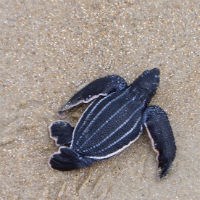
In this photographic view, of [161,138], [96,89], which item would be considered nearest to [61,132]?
[96,89]

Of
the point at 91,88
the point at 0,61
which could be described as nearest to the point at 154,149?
the point at 91,88

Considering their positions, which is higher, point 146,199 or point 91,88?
point 91,88

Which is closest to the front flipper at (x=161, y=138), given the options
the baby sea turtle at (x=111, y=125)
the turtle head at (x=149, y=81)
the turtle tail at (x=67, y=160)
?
the baby sea turtle at (x=111, y=125)

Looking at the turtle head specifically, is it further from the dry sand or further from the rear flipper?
the rear flipper

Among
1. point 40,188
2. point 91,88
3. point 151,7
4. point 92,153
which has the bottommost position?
point 40,188

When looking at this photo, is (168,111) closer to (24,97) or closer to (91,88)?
(91,88)

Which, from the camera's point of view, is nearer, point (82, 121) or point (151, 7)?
point (82, 121)
